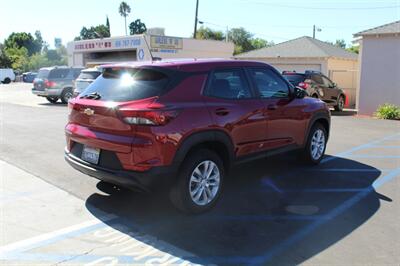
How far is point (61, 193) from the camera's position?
5.86 metres

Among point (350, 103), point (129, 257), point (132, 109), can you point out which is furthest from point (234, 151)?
point (350, 103)

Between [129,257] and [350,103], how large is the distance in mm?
21728

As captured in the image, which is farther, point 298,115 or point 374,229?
point 298,115

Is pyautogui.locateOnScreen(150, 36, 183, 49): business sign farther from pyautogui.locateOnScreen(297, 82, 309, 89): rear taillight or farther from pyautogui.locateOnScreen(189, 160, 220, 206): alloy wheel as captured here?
pyautogui.locateOnScreen(189, 160, 220, 206): alloy wheel

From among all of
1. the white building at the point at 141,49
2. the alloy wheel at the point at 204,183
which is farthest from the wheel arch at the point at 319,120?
the white building at the point at 141,49

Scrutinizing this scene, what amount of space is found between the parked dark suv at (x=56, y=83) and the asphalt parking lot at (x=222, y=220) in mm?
14036

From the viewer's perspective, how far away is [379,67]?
17.0m

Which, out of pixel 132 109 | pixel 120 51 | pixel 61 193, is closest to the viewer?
pixel 132 109

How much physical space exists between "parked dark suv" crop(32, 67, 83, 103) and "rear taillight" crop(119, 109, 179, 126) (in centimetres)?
1753

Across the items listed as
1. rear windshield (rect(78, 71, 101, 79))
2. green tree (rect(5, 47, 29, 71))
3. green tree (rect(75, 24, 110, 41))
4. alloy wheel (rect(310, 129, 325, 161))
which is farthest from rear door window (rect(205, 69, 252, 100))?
green tree (rect(75, 24, 110, 41))

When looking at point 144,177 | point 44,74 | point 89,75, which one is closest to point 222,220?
point 144,177

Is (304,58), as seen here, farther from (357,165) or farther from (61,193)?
(61,193)

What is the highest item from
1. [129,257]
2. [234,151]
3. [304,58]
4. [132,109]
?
[304,58]

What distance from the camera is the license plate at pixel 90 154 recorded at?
5.02 m
